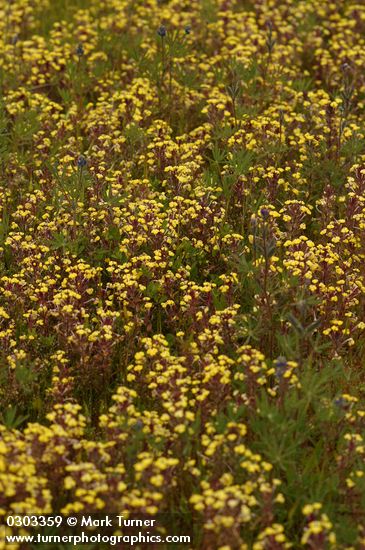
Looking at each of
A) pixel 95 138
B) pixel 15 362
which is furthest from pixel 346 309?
pixel 95 138

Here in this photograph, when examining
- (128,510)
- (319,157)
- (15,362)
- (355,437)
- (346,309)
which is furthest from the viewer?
(319,157)

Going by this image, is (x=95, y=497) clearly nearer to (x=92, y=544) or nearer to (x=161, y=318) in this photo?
(x=92, y=544)

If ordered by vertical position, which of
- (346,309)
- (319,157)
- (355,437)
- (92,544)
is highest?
(319,157)

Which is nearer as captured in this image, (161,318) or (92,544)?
(92,544)

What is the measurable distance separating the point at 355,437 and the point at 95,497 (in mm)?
1597

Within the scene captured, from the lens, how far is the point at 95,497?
4.92m

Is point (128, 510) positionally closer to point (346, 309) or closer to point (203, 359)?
point (203, 359)

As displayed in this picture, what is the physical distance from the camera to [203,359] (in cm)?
581

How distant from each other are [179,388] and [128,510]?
3.08 feet

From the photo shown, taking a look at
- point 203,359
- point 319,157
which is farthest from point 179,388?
point 319,157

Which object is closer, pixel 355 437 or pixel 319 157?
pixel 355 437

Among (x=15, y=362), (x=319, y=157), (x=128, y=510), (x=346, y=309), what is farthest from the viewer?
(x=319, y=157)

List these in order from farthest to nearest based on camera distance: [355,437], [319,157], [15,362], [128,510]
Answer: [319,157] → [15,362] → [355,437] → [128,510]

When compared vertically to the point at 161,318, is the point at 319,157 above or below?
above
